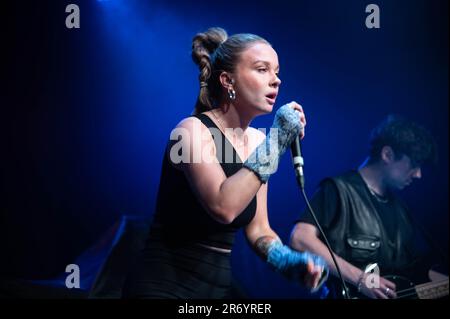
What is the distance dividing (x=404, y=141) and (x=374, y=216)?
1.79 ft

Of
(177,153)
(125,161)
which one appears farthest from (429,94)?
(177,153)

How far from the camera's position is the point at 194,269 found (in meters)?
1.44

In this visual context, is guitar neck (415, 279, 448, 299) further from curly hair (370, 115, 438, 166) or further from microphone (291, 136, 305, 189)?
microphone (291, 136, 305, 189)

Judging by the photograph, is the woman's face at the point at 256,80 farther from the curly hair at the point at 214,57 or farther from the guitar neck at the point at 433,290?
the guitar neck at the point at 433,290

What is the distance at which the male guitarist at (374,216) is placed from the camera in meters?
2.38

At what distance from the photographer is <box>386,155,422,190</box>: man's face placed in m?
2.74

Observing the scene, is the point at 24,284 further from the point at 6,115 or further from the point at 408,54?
the point at 408,54

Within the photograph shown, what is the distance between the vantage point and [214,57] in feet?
5.71

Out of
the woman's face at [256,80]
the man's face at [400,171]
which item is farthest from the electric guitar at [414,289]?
the woman's face at [256,80]

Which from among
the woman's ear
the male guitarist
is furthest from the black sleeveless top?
the male guitarist

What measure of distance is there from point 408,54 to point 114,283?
2.49 metres

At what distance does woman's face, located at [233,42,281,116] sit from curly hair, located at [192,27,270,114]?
0.03 meters

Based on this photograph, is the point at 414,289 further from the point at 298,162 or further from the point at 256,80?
the point at 256,80

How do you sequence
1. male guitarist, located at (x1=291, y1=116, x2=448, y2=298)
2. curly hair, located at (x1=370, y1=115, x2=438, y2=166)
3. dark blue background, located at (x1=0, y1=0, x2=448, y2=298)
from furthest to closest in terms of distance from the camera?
curly hair, located at (x1=370, y1=115, x2=438, y2=166) < dark blue background, located at (x1=0, y1=0, x2=448, y2=298) < male guitarist, located at (x1=291, y1=116, x2=448, y2=298)
